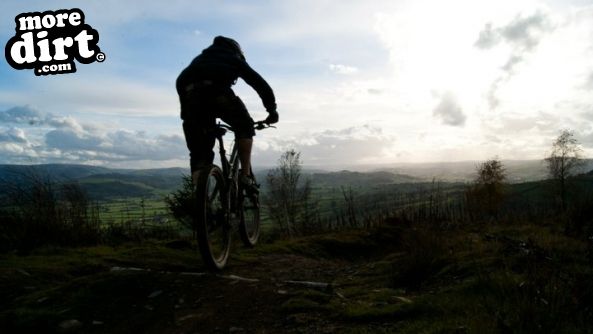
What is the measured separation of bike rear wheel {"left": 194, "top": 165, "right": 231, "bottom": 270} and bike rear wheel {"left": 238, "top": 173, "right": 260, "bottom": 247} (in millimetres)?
684

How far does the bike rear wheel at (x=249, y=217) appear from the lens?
6.57 metres

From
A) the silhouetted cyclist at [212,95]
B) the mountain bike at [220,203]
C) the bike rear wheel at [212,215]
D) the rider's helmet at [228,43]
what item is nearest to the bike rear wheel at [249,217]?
the mountain bike at [220,203]

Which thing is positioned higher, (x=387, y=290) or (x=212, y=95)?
(x=212, y=95)

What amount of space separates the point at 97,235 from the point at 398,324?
685cm

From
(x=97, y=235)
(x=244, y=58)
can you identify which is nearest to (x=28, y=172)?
(x=97, y=235)

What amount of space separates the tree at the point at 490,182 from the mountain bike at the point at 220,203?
77508 mm

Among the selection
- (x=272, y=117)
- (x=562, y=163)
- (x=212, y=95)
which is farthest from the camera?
(x=562, y=163)

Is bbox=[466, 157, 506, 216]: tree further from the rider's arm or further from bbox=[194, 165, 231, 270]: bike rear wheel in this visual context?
bbox=[194, 165, 231, 270]: bike rear wheel

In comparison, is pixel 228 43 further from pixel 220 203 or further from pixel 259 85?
pixel 220 203

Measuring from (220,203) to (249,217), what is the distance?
1895 millimetres

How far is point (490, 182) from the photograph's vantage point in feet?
262

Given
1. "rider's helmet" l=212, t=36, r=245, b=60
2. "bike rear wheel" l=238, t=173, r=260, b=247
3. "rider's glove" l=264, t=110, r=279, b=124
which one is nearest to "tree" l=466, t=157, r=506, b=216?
"bike rear wheel" l=238, t=173, r=260, b=247

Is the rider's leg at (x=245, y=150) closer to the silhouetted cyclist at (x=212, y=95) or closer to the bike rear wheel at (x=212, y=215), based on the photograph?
the silhouetted cyclist at (x=212, y=95)

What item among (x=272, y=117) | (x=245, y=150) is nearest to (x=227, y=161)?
(x=245, y=150)
